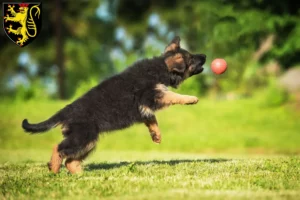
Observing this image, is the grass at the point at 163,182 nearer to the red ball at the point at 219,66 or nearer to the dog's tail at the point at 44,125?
the dog's tail at the point at 44,125

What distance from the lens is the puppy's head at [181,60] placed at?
822cm

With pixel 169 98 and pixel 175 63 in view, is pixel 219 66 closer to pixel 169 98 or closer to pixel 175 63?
pixel 175 63

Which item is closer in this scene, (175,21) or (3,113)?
(3,113)

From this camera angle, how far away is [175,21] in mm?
39375

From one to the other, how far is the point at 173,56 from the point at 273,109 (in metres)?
14.8

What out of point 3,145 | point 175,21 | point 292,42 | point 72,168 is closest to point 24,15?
point 72,168

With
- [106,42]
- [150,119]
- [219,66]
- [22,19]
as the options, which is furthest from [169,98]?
[106,42]

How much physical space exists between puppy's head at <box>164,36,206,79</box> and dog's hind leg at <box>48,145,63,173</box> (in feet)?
7.98

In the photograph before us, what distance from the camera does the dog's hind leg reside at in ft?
22.9

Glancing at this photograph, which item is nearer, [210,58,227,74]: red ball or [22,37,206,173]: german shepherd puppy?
[22,37,206,173]: german shepherd puppy

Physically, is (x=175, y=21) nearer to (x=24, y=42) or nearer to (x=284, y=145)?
(x=284, y=145)

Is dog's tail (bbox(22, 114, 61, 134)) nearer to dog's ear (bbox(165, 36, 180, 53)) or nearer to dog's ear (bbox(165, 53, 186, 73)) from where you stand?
dog's ear (bbox(165, 53, 186, 73))

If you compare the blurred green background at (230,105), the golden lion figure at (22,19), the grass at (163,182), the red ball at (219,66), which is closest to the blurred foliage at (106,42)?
the blurred green background at (230,105)

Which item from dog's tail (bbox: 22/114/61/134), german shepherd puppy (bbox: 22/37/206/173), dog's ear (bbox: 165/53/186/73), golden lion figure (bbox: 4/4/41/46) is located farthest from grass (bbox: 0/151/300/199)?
golden lion figure (bbox: 4/4/41/46)
